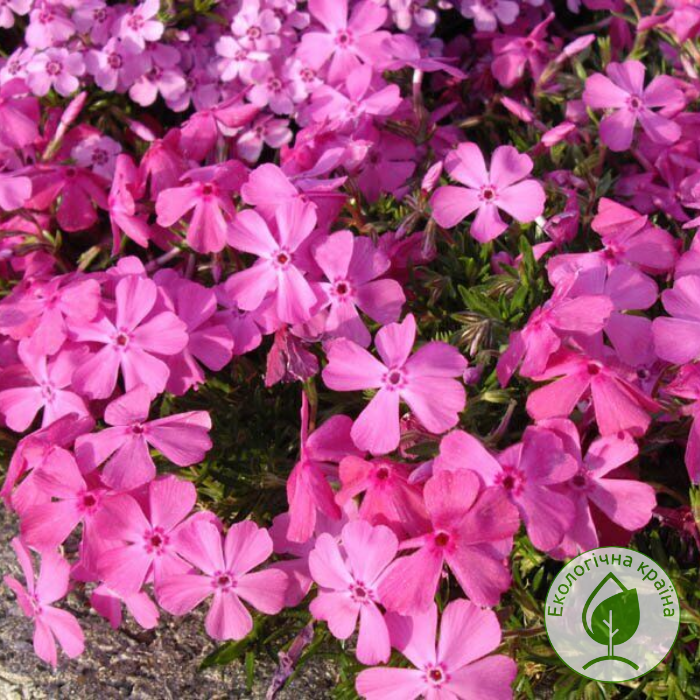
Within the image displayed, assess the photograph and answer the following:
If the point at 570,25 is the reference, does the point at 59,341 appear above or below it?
above

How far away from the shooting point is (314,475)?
1.51 m

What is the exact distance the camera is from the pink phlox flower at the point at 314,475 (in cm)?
149

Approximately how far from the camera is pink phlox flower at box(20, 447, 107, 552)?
1.56 m

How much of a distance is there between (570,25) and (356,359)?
1897mm

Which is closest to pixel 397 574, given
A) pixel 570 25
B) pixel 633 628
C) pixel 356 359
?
pixel 356 359

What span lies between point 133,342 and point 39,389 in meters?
0.28

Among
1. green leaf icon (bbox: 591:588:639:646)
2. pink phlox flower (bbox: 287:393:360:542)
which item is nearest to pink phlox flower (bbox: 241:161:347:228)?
pink phlox flower (bbox: 287:393:360:542)

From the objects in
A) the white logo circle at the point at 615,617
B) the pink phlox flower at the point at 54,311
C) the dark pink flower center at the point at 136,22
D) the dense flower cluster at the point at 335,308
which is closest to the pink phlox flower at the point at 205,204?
the dense flower cluster at the point at 335,308

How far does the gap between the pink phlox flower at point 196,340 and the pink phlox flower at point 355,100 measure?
0.56 metres

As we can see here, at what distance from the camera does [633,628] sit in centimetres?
160

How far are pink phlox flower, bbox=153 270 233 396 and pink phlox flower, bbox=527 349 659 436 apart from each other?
0.59 metres

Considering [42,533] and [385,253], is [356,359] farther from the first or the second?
[42,533]

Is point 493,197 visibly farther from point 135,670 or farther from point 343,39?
point 135,670

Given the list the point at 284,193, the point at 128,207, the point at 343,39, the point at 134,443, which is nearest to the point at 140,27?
the point at 343,39
